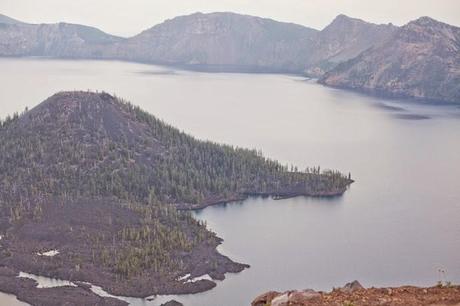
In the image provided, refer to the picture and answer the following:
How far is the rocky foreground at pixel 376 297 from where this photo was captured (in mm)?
37625

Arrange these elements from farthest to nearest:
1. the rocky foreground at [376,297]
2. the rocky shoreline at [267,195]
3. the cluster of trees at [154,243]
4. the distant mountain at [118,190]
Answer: the rocky shoreline at [267,195] < the distant mountain at [118,190] < the cluster of trees at [154,243] < the rocky foreground at [376,297]

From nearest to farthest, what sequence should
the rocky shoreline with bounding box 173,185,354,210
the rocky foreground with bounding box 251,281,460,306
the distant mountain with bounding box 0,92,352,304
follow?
the rocky foreground with bounding box 251,281,460,306 < the distant mountain with bounding box 0,92,352,304 < the rocky shoreline with bounding box 173,185,354,210

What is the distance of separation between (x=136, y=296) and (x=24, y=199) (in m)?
49.0

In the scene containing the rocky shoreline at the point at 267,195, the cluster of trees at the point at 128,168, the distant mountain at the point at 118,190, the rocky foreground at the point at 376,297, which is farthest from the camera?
the rocky shoreline at the point at 267,195

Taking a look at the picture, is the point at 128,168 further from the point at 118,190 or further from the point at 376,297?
the point at 376,297

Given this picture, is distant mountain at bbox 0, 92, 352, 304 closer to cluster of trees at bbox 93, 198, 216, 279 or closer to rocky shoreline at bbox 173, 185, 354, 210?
cluster of trees at bbox 93, 198, 216, 279

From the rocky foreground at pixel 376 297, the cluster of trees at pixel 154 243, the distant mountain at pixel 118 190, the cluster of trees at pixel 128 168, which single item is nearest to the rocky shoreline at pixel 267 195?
the distant mountain at pixel 118 190

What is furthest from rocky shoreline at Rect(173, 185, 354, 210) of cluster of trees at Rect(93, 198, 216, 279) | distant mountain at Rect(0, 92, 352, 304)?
cluster of trees at Rect(93, 198, 216, 279)

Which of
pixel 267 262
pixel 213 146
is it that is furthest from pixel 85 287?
pixel 213 146

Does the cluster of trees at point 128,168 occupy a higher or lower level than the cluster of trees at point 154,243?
higher

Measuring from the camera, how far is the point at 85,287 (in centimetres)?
10106

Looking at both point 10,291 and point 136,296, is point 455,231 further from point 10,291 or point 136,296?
point 10,291

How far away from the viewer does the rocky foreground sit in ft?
123

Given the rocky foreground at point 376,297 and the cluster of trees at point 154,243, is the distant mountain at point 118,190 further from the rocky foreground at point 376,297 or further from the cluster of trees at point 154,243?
the rocky foreground at point 376,297
